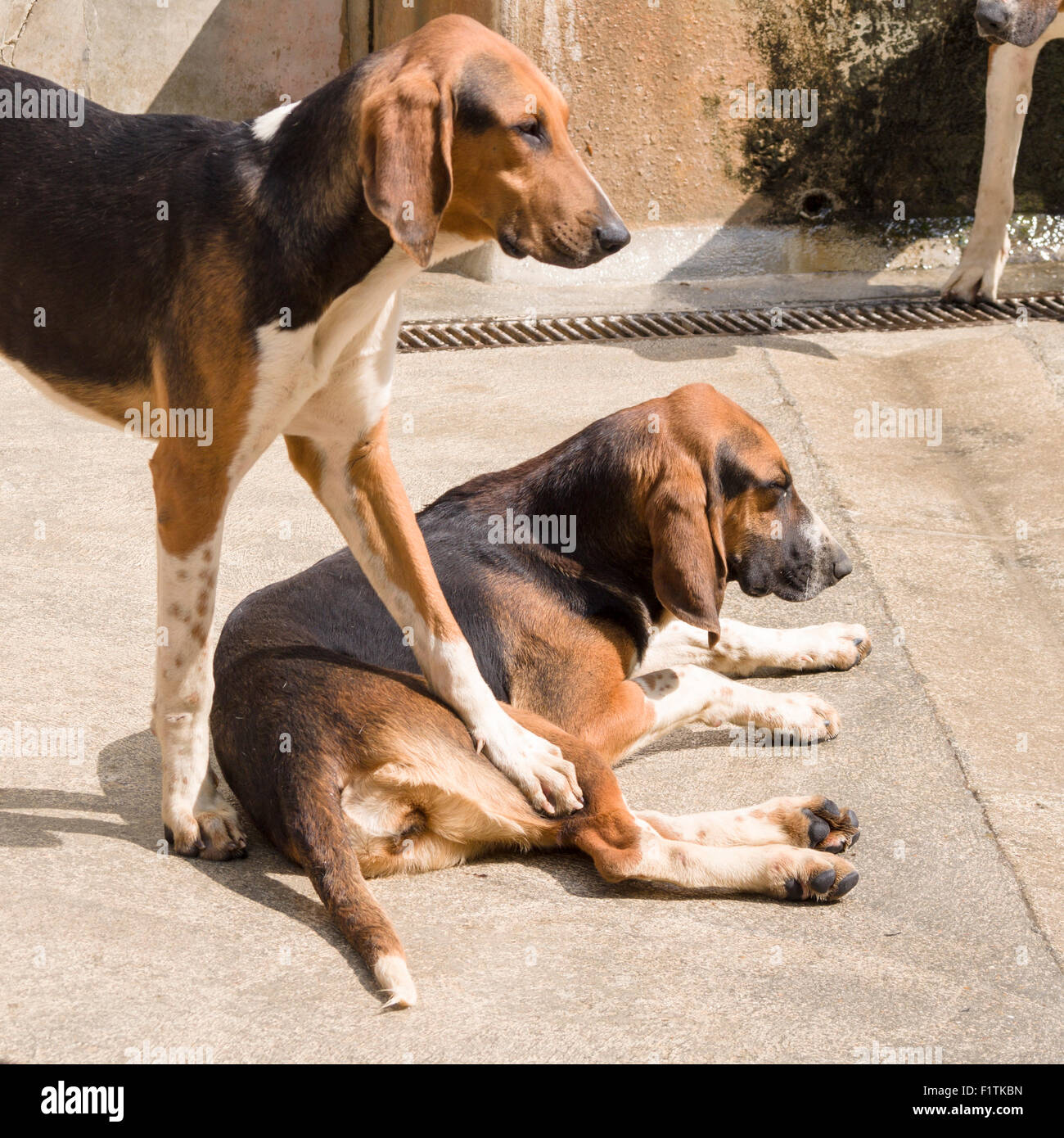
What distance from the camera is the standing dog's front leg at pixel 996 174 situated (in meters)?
7.02

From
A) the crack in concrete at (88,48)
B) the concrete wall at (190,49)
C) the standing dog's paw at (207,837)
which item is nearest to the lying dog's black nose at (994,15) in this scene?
the concrete wall at (190,49)

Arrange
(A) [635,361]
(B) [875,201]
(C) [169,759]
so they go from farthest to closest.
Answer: (B) [875,201], (A) [635,361], (C) [169,759]

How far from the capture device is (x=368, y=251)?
3.10m

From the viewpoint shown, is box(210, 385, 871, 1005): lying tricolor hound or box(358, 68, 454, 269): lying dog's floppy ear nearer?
box(358, 68, 454, 269): lying dog's floppy ear

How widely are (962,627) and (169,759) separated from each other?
263 centimetres

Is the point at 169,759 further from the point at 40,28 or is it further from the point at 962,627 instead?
the point at 40,28

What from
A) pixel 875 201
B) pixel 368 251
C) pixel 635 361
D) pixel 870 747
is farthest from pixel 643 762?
pixel 875 201

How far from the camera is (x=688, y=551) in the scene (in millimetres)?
3680

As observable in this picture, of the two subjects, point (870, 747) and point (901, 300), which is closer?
point (870, 747)

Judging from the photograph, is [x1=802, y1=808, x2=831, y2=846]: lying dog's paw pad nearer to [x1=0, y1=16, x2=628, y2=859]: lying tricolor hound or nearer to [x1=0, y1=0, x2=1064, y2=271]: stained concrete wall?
[x1=0, y1=16, x2=628, y2=859]: lying tricolor hound

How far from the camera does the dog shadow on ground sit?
3.13m

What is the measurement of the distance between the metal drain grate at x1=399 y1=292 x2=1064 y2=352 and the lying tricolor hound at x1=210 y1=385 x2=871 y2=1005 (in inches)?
119

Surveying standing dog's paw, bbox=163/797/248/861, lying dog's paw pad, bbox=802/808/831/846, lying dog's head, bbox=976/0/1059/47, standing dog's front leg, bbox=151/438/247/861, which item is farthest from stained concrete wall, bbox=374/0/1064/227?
standing dog's paw, bbox=163/797/248/861

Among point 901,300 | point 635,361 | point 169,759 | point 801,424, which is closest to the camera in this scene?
point 169,759
